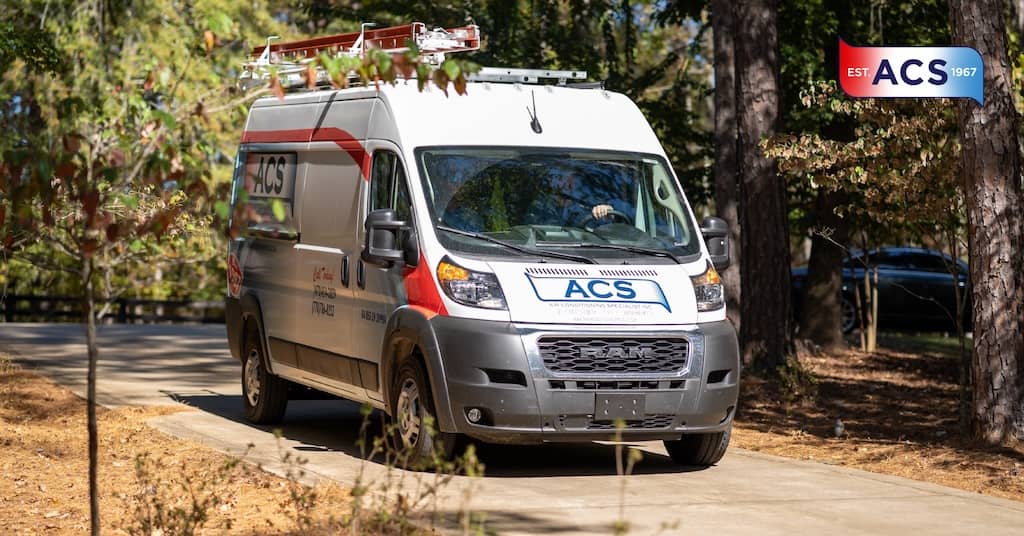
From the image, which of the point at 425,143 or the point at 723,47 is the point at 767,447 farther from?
the point at 723,47

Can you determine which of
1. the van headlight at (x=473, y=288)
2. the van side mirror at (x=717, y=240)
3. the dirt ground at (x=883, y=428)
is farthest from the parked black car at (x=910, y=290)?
the van headlight at (x=473, y=288)

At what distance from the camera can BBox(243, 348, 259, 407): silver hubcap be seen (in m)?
13.6

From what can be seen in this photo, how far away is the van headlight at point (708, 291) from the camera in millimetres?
10492

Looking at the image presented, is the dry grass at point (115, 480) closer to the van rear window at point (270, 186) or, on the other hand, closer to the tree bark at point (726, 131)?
the van rear window at point (270, 186)

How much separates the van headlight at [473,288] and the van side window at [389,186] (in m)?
0.67

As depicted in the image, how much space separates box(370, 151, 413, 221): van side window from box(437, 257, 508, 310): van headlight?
670mm

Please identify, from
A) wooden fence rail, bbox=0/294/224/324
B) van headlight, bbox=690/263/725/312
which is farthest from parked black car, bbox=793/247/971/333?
van headlight, bbox=690/263/725/312

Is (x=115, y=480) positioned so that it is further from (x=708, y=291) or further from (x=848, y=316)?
(x=848, y=316)

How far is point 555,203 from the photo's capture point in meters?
10.9

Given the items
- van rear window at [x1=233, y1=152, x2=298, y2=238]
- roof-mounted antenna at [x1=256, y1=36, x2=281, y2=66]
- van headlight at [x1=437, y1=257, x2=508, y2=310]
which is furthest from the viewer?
roof-mounted antenna at [x1=256, y1=36, x2=281, y2=66]

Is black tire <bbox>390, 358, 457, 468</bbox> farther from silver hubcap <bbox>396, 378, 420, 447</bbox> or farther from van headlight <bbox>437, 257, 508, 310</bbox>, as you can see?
van headlight <bbox>437, 257, 508, 310</bbox>

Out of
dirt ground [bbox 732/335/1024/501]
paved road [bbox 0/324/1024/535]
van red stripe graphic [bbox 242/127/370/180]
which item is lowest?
dirt ground [bbox 732/335/1024/501]

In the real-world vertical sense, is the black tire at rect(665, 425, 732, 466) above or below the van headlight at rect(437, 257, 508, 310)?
below

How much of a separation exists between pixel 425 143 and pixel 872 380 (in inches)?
371
